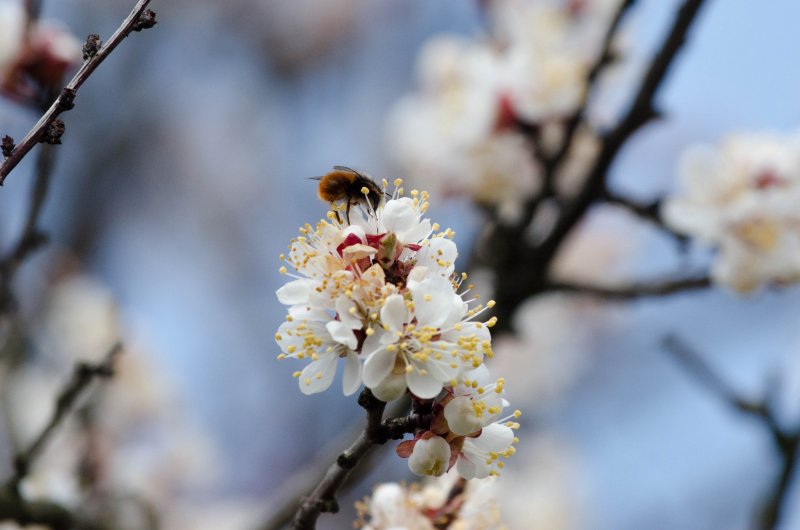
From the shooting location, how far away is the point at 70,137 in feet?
15.8

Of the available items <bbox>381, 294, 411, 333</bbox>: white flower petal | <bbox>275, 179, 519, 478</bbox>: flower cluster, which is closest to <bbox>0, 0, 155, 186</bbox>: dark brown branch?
<bbox>275, 179, 519, 478</bbox>: flower cluster

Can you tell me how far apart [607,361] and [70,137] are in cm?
343

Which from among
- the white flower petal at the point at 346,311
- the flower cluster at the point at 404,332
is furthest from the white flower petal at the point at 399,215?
the white flower petal at the point at 346,311

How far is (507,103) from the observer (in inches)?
97.9

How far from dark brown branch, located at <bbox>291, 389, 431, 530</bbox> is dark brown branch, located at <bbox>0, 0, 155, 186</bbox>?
449 millimetres

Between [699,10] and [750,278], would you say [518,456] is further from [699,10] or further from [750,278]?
[699,10]

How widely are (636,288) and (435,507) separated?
1.11 metres

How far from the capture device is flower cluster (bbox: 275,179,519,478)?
944mm

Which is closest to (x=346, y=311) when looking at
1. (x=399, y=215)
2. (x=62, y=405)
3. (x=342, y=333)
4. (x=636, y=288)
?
(x=342, y=333)

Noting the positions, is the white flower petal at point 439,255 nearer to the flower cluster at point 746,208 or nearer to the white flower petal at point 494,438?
the white flower petal at point 494,438

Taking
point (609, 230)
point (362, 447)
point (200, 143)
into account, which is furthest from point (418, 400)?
point (200, 143)

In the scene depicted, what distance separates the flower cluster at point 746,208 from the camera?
2059 millimetres

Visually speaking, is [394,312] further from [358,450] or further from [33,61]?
[33,61]

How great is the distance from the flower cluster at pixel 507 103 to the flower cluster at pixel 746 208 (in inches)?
15.0
